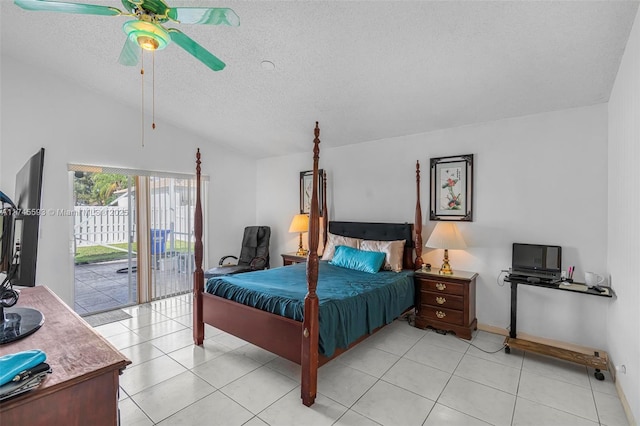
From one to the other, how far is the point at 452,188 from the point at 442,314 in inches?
59.2

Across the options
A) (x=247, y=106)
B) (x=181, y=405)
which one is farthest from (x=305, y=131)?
(x=181, y=405)

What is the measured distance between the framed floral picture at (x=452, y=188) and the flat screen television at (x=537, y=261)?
65 centimetres

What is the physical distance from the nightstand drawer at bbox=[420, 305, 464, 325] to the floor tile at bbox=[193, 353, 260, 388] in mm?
1988

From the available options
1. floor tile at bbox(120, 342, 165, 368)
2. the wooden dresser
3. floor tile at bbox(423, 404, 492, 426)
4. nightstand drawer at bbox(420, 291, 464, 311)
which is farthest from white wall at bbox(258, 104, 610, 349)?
the wooden dresser

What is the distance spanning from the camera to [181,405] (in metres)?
2.24

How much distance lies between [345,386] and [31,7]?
317cm

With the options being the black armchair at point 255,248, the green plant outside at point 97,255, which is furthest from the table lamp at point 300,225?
the green plant outside at point 97,255

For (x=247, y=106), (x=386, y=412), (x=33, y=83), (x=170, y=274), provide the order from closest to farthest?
(x=386, y=412), (x=33, y=83), (x=247, y=106), (x=170, y=274)

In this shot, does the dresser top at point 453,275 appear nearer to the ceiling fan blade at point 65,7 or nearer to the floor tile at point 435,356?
the floor tile at point 435,356

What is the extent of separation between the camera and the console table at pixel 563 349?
8.52 feet

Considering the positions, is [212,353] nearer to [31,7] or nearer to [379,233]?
[379,233]

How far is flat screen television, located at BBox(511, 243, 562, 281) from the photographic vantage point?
3045mm

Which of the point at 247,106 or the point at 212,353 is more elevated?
the point at 247,106

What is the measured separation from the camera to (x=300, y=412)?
218 cm
